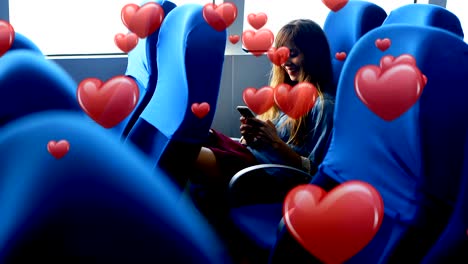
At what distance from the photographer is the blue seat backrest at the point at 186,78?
106 cm

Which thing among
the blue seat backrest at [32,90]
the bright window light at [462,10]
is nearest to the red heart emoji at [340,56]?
the blue seat backrest at [32,90]

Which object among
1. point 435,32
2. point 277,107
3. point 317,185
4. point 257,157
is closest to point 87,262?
point 317,185

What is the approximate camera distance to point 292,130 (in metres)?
1.51

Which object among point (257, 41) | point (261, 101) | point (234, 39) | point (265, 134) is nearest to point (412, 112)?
point (265, 134)

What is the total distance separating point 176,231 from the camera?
2.33 ft

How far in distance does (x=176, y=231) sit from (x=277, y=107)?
40.0 inches

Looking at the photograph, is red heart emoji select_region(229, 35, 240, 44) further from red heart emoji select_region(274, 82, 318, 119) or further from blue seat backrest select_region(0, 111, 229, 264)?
blue seat backrest select_region(0, 111, 229, 264)

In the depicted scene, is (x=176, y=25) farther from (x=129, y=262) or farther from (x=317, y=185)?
(x=129, y=262)

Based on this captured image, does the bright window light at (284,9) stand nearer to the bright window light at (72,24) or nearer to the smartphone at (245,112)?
the bright window light at (72,24)

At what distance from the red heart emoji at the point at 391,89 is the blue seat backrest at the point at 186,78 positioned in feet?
1.28

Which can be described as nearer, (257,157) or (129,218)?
(129,218)

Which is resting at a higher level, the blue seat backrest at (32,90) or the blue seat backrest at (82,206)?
the blue seat backrest at (32,90)

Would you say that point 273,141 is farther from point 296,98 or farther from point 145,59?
point 145,59

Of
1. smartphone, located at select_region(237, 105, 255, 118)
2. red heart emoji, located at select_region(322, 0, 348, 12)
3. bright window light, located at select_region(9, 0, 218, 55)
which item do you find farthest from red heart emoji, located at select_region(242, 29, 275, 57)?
smartphone, located at select_region(237, 105, 255, 118)
